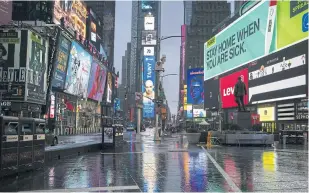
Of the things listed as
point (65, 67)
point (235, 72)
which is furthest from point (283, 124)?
point (65, 67)

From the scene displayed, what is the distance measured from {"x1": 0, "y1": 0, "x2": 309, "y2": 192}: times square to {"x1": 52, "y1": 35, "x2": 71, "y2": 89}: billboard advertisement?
190mm

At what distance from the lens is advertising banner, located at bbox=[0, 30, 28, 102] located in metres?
33.6

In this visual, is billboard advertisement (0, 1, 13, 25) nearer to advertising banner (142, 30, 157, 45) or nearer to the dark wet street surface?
advertising banner (142, 30, 157, 45)

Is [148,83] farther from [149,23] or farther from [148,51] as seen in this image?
[149,23]

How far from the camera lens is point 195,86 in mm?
123750

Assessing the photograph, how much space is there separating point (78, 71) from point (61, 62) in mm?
10505

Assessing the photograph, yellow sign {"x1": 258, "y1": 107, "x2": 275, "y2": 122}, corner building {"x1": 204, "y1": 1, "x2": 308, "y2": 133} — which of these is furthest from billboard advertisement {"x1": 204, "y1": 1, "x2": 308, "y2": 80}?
yellow sign {"x1": 258, "y1": 107, "x2": 275, "y2": 122}

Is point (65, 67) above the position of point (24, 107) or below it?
above

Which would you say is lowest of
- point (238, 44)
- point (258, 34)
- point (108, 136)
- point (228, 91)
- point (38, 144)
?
point (108, 136)

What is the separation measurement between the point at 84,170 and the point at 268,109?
181ft

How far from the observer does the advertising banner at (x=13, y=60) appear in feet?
110

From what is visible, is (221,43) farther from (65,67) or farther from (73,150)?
(73,150)

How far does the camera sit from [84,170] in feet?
45.9

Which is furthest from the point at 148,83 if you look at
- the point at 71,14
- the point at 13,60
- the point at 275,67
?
the point at 13,60
